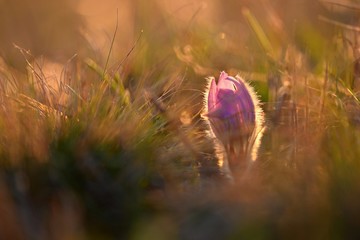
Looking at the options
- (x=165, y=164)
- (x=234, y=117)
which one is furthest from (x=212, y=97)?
(x=165, y=164)

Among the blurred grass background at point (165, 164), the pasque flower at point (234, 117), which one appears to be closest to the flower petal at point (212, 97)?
the pasque flower at point (234, 117)

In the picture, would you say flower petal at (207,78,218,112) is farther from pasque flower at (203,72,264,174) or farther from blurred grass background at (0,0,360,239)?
blurred grass background at (0,0,360,239)

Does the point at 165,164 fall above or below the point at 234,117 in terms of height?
below

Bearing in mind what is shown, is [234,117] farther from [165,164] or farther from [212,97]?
[165,164]

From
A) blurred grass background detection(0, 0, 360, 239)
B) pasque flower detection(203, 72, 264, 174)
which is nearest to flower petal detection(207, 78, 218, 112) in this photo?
pasque flower detection(203, 72, 264, 174)

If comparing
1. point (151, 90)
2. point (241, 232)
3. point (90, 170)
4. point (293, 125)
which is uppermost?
point (151, 90)

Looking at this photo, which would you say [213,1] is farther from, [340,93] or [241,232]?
[241,232]

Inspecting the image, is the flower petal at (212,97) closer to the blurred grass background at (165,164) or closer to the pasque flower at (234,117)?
the pasque flower at (234,117)

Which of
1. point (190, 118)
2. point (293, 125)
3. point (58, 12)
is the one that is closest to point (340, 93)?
point (293, 125)
